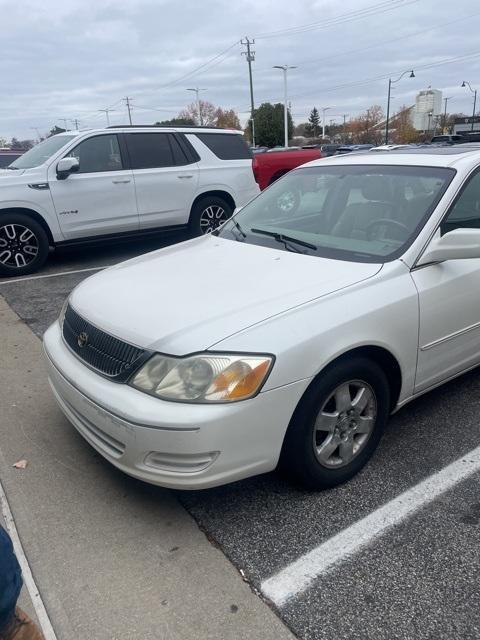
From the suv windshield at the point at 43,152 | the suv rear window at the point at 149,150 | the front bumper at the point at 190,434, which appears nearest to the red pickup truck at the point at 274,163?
the suv rear window at the point at 149,150

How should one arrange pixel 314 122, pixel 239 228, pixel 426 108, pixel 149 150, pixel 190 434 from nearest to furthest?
pixel 190 434
pixel 239 228
pixel 149 150
pixel 426 108
pixel 314 122

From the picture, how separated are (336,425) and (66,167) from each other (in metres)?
5.78

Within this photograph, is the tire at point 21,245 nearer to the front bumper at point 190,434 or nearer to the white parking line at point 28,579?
the white parking line at point 28,579

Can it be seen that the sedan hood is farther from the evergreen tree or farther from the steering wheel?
the evergreen tree

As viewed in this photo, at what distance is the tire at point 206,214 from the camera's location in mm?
8562

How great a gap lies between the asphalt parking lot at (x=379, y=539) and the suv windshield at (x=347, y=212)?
3.92ft

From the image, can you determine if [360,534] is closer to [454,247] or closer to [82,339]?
[454,247]

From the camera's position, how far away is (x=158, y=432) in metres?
2.31

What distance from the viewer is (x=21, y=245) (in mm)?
7344

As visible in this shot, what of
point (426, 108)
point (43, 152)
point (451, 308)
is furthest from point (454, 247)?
point (426, 108)

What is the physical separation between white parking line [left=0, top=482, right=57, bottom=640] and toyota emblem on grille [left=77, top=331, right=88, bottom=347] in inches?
35.5

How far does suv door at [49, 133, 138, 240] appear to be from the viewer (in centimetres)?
741

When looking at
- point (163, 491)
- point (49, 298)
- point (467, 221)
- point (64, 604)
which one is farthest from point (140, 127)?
point (64, 604)

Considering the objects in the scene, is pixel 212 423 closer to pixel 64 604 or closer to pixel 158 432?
pixel 158 432
